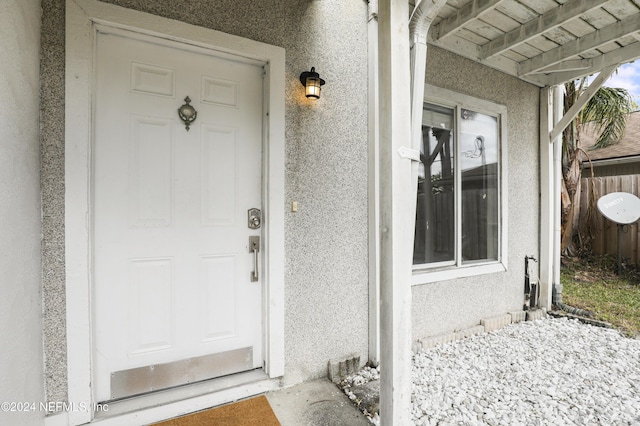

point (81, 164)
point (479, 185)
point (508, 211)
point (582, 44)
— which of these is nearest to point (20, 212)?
point (81, 164)

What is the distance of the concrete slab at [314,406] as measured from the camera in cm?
200

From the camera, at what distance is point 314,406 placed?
2.14 m

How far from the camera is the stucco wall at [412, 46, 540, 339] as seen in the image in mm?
3180

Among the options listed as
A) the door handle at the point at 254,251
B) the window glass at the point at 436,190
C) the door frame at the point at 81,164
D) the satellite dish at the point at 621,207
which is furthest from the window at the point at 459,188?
the satellite dish at the point at 621,207

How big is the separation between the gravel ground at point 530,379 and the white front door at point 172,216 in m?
1.33

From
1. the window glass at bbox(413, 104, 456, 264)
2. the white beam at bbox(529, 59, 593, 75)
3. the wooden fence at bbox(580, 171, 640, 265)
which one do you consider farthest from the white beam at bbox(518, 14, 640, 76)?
the wooden fence at bbox(580, 171, 640, 265)

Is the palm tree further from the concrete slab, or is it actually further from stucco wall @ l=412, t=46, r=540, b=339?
the concrete slab

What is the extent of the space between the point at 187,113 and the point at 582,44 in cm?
399

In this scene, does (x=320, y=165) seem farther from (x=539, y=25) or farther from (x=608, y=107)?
(x=608, y=107)

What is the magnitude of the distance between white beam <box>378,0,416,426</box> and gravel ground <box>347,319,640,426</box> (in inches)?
24.7

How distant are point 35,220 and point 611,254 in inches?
357

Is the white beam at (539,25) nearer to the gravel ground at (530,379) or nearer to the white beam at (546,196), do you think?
the white beam at (546,196)

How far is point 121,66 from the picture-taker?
1968mm

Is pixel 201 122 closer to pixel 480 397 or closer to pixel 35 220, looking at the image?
pixel 35 220
